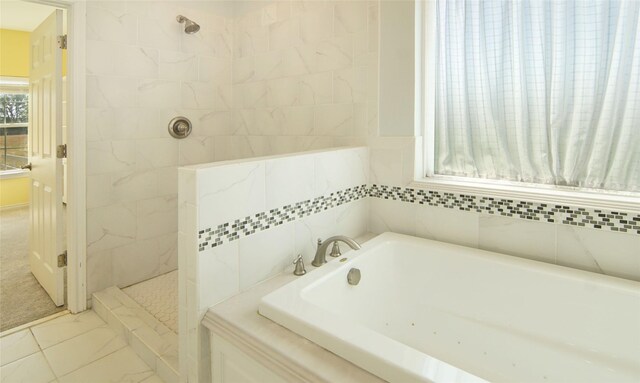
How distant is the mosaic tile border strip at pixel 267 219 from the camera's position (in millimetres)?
1412

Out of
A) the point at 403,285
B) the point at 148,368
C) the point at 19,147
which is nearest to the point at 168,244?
the point at 148,368

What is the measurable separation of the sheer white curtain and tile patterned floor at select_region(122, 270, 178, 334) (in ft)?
5.95

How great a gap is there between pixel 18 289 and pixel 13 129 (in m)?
3.96

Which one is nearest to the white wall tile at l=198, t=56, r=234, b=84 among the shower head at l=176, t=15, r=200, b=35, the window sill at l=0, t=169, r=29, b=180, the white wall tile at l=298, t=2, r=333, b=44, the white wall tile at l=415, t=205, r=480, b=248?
the shower head at l=176, t=15, r=200, b=35

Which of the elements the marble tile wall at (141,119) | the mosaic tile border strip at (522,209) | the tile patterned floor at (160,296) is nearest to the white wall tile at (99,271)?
the marble tile wall at (141,119)

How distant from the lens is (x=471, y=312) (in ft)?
5.84

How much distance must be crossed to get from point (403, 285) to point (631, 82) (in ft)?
4.49

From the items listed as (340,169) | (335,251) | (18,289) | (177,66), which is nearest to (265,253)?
(335,251)

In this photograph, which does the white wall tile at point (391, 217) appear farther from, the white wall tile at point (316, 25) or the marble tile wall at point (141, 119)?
the marble tile wall at point (141, 119)

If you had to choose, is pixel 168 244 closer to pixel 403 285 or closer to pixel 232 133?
pixel 232 133

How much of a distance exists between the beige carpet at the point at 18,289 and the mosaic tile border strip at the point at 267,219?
1689 millimetres

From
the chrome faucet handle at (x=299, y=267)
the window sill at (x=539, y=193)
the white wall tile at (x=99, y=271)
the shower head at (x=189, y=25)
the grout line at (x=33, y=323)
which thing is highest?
the shower head at (x=189, y=25)

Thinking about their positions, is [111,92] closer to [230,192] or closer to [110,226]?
[110,226]

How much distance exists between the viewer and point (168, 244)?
2.76m
